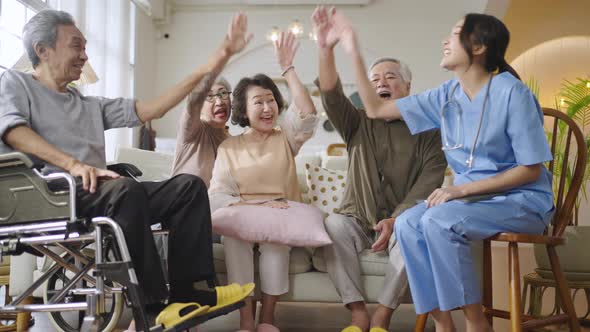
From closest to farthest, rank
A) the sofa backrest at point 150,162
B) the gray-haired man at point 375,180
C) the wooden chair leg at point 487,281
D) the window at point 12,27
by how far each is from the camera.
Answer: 1. the wooden chair leg at point 487,281
2. the gray-haired man at point 375,180
3. the sofa backrest at point 150,162
4. the window at point 12,27

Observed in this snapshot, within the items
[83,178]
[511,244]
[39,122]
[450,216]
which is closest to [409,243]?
[450,216]

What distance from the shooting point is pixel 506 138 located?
2.17m

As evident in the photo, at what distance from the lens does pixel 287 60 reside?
9.15ft

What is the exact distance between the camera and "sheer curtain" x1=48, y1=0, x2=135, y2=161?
643 cm

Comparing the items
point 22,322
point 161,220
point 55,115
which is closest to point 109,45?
→ point 22,322

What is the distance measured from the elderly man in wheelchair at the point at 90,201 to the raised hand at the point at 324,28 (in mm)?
290

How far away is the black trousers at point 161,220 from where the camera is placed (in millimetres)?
2016

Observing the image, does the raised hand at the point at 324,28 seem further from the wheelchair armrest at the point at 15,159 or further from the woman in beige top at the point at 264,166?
the wheelchair armrest at the point at 15,159

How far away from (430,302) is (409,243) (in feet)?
0.66

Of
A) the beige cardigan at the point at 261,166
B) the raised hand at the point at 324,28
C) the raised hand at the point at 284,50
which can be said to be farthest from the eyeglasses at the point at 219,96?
the raised hand at the point at 324,28

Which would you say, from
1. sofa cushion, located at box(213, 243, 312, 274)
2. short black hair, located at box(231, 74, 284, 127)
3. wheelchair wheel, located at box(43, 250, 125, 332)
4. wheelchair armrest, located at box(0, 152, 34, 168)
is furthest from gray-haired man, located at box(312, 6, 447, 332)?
wheelchair armrest, located at box(0, 152, 34, 168)

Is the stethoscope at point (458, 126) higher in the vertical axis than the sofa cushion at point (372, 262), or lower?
higher

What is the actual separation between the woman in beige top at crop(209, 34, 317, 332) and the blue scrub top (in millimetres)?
759

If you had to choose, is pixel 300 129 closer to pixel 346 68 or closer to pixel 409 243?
pixel 409 243
